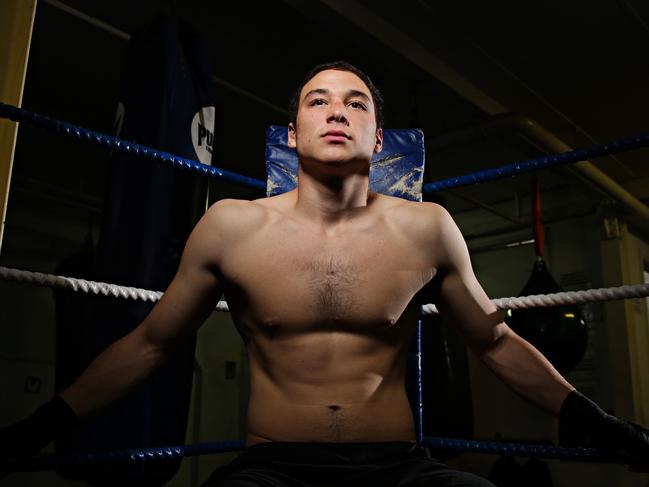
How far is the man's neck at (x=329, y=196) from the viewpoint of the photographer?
1.44 metres

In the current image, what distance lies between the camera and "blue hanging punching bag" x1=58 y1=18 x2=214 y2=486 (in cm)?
177

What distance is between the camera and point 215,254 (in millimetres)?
1341

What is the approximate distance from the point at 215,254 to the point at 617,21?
2.98 metres

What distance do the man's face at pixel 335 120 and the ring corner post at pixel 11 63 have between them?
2.72 feet

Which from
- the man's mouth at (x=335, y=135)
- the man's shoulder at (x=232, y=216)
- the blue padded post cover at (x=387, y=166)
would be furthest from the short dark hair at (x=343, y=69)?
the man's shoulder at (x=232, y=216)

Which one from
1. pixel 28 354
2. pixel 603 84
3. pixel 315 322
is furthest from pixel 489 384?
pixel 315 322

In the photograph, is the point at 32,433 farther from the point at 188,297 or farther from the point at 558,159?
the point at 558,159

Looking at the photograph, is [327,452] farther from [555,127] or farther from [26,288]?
[26,288]

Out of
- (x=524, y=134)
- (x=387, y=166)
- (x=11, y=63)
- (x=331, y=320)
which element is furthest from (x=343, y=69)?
(x=524, y=134)

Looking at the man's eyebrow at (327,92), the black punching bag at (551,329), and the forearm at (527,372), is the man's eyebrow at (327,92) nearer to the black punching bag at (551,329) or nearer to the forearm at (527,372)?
the forearm at (527,372)

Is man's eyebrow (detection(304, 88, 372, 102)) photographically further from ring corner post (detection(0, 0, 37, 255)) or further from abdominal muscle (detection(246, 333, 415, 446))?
ring corner post (detection(0, 0, 37, 255))

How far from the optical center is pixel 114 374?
1.25 m

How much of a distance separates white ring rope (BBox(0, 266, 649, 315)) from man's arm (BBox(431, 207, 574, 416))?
12 cm

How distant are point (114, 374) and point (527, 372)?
94 centimetres
